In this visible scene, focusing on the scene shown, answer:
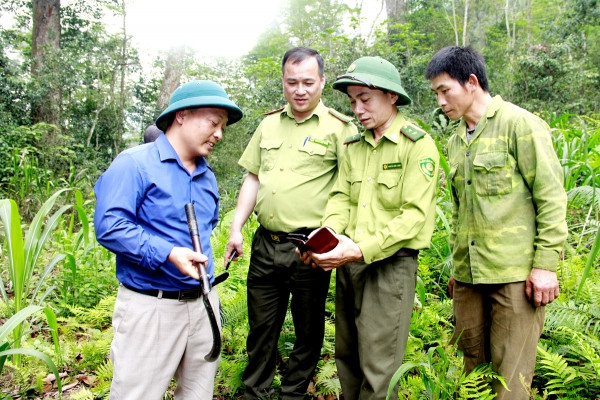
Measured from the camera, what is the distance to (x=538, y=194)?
6.53ft

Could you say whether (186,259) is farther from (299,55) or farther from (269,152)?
(299,55)

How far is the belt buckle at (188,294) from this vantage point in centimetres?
196

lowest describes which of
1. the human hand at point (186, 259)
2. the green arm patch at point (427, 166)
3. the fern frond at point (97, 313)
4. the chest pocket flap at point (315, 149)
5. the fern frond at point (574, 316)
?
the fern frond at point (97, 313)

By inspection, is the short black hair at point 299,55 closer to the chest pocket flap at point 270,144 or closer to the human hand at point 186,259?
the chest pocket flap at point 270,144

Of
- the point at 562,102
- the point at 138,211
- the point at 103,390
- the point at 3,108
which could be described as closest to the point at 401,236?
the point at 138,211

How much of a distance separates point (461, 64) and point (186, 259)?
1538 mm

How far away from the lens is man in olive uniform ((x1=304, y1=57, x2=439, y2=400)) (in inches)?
82.7

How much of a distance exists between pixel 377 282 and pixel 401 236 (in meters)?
0.29

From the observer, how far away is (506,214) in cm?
208

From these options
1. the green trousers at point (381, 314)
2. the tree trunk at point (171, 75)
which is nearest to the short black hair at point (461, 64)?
the green trousers at point (381, 314)

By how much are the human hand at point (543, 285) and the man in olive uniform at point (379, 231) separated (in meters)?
0.49

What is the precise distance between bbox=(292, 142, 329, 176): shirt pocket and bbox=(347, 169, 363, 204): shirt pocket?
15.1 inches

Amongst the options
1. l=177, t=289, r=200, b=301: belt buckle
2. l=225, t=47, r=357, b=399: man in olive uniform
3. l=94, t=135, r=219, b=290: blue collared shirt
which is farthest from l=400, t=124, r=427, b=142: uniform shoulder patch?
l=177, t=289, r=200, b=301: belt buckle

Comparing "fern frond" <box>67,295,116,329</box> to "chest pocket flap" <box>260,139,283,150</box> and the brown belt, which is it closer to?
the brown belt
